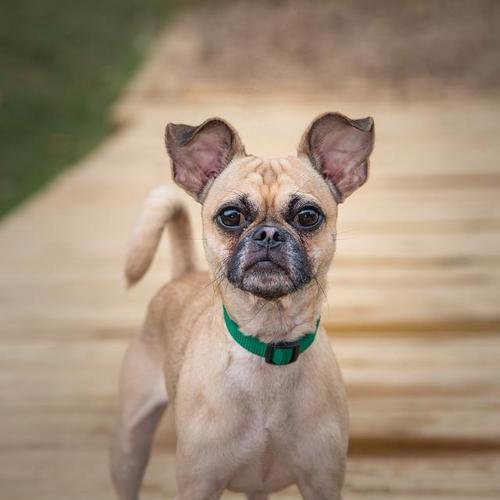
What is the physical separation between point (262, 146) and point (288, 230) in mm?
5247

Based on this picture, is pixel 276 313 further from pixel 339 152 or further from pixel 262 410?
pixel 339 152

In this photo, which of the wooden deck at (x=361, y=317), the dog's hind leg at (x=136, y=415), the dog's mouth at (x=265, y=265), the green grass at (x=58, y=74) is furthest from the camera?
the green grass at (x=58, y=74)

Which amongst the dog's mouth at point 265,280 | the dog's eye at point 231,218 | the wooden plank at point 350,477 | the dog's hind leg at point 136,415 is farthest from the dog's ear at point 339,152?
the wooden plank at point 350,477

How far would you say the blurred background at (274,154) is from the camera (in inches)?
157

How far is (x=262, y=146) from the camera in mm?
8023

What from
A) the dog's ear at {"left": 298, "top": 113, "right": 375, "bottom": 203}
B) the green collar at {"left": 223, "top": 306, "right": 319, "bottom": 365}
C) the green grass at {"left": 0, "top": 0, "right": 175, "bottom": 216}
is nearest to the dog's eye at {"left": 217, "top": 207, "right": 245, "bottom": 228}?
the green collar at {"left": 223, "top": 306, "right": 319, "bottom": 365}

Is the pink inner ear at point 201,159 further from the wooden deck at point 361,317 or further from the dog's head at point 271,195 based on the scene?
the wooden deck at point 361,317

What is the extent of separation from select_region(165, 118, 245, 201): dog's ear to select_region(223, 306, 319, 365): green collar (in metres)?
0.46

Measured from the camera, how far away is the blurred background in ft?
13.1

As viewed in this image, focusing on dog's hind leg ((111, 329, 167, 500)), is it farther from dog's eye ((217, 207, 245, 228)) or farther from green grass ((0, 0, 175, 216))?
green grass ((0, 0, 175, 216))

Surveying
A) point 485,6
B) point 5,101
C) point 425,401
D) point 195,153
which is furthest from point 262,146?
point 485,6

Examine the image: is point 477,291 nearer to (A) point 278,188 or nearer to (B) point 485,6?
(A) point 278,188

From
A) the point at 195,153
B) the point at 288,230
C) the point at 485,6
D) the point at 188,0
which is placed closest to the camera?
the point at 288,230

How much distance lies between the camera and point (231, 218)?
2928mm
